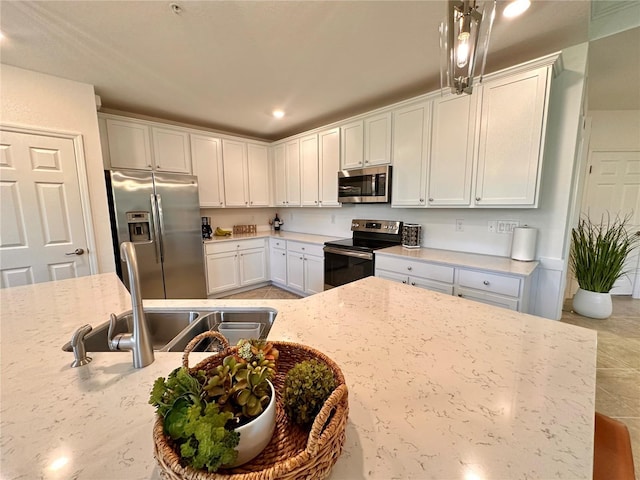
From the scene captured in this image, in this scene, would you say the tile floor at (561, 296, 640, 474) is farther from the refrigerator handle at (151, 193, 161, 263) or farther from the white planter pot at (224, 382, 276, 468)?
the refrigerator handle at (151, 193, 161, 263)

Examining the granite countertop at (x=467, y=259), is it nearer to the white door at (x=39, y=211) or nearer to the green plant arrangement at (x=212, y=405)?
the green plant arrangement at (x=212, y=405)

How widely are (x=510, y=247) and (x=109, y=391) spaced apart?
116 inches

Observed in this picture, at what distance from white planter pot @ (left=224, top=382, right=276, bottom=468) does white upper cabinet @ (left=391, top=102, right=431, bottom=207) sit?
2619 mm

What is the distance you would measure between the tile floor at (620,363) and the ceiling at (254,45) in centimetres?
263

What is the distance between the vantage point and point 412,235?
9.68 feet

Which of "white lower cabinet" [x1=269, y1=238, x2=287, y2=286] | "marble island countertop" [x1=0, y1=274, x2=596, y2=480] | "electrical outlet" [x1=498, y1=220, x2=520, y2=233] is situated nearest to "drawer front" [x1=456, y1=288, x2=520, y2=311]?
"electrical outlet" [x1=498, y1=220, x2=520, y2=233]

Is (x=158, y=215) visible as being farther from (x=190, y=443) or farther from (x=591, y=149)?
(x=591, y=149)

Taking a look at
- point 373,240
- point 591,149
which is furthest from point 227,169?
point 591,149

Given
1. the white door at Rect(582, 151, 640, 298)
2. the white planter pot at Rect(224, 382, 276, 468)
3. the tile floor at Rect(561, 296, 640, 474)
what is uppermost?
the white door at Rect(582, 151, 640, 298)

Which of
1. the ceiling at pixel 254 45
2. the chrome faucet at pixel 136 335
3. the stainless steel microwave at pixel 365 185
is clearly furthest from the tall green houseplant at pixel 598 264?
the chrome faucet at pixel 136 335

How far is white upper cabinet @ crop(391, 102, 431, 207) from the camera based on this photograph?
2656 mm

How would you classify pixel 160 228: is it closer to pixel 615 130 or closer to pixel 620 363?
pixel 620 363

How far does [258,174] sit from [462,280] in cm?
346

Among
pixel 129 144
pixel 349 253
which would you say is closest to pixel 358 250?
pixel 349 253
